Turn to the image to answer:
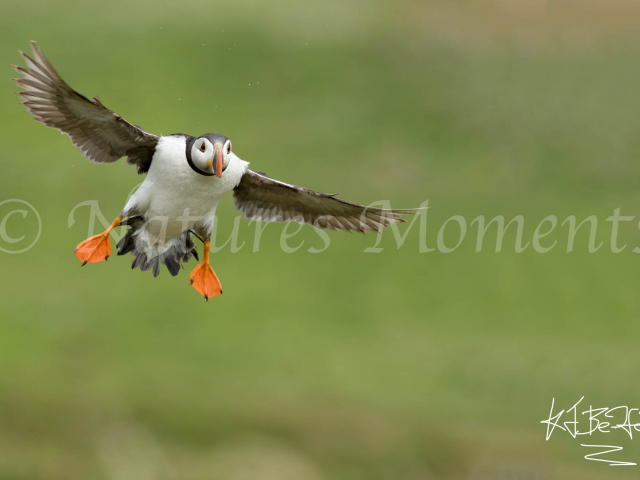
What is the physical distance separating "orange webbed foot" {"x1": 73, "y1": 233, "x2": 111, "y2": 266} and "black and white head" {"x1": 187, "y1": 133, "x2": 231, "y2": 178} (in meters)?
1.46

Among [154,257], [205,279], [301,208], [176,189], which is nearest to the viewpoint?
[176,189]

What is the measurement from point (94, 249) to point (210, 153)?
189cm


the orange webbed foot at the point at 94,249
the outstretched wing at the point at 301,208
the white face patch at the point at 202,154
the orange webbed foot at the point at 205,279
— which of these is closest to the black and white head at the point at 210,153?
the white face patch at the point at 202,154

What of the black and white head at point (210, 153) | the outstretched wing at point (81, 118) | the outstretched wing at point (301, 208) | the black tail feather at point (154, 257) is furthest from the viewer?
the outstretched wing at point (301, 208)

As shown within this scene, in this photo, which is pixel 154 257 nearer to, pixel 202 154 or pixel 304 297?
pixel 202 154

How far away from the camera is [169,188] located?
7469 millimetres

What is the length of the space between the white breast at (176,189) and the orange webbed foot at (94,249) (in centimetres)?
48

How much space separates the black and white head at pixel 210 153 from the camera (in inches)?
259

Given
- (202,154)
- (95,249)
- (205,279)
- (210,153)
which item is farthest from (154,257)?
(210,153)

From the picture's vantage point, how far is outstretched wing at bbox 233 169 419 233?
8.32 m

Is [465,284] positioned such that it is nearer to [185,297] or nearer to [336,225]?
[185,297]
